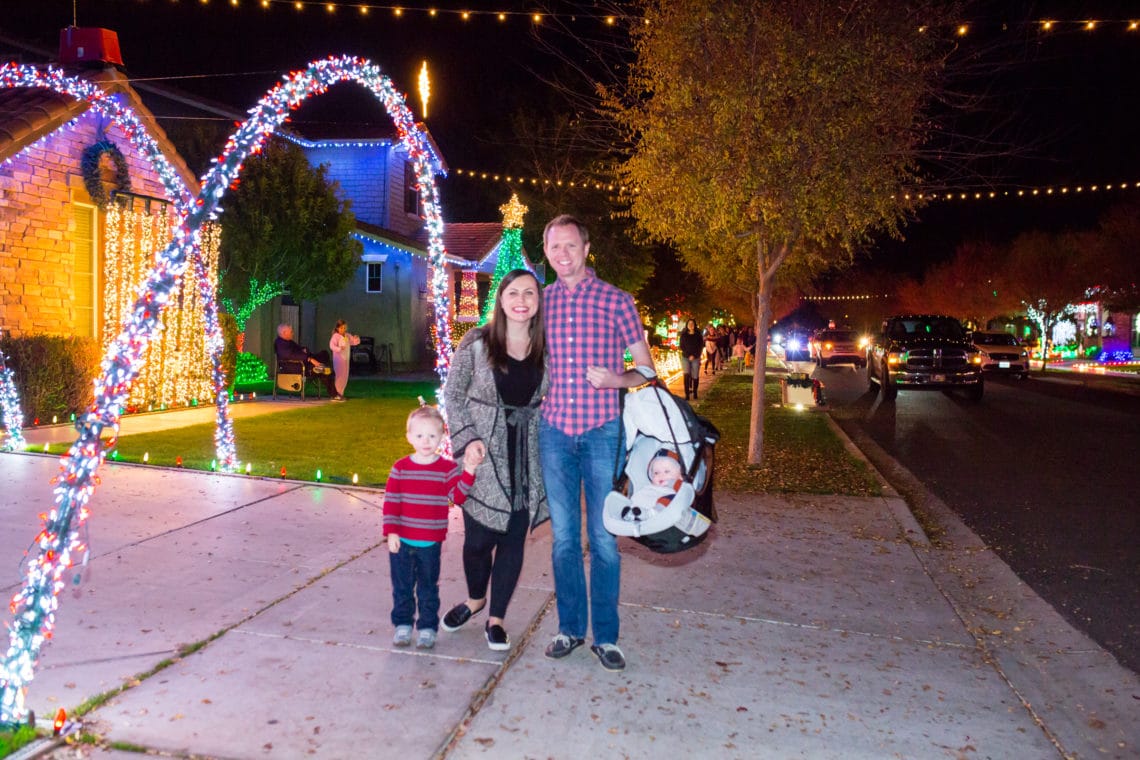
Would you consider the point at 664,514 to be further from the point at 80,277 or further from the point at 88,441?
the point at 80,277

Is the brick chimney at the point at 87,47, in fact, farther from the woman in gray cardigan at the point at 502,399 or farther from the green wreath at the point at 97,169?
the woman in gray cardigan at the point at 502,399

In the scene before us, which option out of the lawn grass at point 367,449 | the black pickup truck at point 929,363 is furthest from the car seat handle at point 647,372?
the black pickup truck at point 929,363

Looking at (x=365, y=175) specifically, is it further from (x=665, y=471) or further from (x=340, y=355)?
(x=665, y=471)

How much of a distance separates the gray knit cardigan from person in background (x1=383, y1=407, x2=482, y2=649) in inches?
3.5

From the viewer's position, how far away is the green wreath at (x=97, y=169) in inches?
495

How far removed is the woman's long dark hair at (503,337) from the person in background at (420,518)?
0.40m

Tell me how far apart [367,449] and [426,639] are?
20.9 feet

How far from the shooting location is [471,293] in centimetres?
2794

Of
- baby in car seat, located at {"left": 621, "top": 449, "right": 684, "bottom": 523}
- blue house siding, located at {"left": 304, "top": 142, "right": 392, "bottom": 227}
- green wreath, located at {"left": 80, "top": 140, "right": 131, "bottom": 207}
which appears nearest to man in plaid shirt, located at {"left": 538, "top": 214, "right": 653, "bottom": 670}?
baby in car seat, located at {"left": 621, "top": 449, "right": 684, "bottom": 523}

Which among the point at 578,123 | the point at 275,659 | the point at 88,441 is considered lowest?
the point at 275,659

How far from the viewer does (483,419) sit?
418cm

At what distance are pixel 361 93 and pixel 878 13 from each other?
24.6 m

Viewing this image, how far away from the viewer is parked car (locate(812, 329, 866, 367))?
3753cm

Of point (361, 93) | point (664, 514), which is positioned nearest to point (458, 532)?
point (664, 514)
